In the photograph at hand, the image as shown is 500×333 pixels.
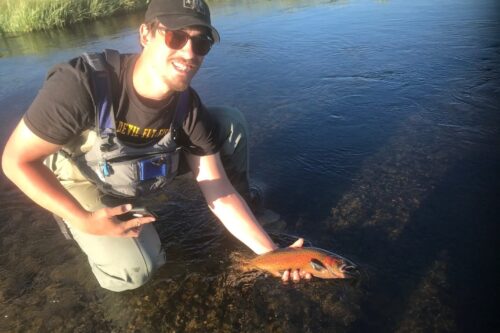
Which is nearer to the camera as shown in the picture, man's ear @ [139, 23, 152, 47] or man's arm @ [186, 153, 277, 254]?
man's ear @ [139, 23, 152, 47]

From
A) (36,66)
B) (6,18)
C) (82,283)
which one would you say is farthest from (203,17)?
(6,18)

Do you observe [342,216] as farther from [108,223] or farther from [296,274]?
[108,223]

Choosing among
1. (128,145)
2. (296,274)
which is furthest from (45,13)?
(296,274)

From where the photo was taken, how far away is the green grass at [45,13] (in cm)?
1463

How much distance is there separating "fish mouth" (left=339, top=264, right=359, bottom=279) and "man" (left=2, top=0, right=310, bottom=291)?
0.26 m

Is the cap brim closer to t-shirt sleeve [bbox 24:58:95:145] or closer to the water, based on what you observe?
t-shirt sleeve [bbox 24:58:95:145]

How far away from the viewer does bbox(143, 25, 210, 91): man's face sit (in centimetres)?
243

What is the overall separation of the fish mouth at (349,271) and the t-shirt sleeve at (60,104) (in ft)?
6.52

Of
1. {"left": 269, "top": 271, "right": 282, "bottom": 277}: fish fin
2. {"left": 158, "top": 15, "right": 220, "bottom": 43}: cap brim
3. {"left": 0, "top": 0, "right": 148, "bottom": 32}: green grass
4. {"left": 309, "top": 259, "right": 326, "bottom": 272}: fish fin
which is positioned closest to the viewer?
{"left": 158, "top": 15, "right": 220, "bottom": 43}: cap brim

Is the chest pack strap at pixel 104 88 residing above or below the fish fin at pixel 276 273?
above

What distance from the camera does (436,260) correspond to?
10.00ft

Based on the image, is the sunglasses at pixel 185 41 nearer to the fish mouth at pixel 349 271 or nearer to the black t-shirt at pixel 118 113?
the black t-shirt at pixel 118 113

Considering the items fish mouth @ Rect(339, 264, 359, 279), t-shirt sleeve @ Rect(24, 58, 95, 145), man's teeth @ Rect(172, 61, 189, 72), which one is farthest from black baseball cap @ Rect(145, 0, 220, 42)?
fish mouth @ Rect(339, 264, 359, 279)

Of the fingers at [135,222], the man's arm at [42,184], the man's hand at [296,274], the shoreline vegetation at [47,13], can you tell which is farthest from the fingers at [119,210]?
the shoreline vegetation at [47,13]
